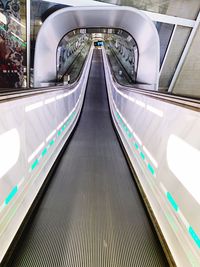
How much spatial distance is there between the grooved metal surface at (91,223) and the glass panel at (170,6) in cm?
749

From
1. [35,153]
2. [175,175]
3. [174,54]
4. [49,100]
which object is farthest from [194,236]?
[174,54]

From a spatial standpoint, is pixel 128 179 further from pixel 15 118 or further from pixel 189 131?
pixel 15 118

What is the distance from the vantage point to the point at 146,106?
2.66m

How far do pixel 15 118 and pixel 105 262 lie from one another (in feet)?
4.53

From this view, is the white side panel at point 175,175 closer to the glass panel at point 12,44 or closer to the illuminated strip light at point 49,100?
the illuminated strip light at point 49,100

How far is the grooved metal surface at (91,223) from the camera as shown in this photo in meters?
1.43

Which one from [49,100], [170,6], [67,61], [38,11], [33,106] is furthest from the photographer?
[67,61]

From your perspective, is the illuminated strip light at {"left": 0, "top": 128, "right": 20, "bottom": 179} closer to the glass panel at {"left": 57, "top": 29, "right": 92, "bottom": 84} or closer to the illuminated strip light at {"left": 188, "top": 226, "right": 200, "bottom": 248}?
the illuminated strip light at {"left": 188, "top": 226, "right": 200, "bottom": 248}

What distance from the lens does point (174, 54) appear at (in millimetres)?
9180

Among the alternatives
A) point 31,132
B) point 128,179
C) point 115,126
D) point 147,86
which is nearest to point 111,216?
point 128,179

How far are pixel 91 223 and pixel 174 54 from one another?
31.4ft

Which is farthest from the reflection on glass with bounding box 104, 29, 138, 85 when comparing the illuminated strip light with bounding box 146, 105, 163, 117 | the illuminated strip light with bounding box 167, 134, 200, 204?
the illuminated strip light with bounding box 167, 134, 200, 204

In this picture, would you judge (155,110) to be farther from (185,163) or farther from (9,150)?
(9,150)

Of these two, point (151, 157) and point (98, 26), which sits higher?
point (98, 26)
